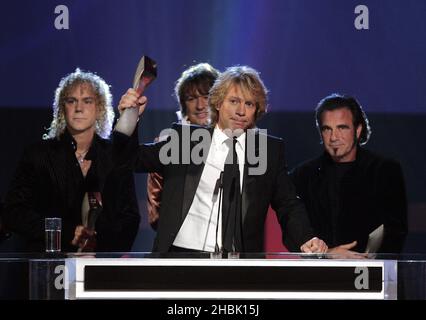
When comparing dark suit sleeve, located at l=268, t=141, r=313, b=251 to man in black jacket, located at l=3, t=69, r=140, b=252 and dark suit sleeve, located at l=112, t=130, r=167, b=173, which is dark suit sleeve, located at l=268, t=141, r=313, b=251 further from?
man in black jacket, located at l=3, t=69, r=140, b=252

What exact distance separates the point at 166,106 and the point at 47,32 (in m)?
0.82

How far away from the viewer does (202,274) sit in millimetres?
2502

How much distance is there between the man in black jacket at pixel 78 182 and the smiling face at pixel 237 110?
767mm

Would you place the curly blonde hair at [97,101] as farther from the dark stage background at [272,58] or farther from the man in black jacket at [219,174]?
the man in black jacket at [219,174]

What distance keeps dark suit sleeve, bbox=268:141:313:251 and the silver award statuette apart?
0.72m

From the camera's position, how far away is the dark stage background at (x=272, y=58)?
15.3 ft

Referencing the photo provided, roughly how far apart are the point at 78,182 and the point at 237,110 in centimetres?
107

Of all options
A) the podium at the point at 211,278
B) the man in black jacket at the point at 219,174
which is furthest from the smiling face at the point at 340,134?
the podium at the point at 211,278

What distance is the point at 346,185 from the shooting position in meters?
4.60

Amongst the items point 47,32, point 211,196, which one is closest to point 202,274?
point 211,196

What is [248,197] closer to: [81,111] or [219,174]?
[219,174]

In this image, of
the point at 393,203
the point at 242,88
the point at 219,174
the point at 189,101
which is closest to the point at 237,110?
the point at 242,88

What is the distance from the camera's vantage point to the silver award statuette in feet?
10.0

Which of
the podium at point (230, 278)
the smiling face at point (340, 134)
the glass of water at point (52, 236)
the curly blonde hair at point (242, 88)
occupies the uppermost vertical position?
the curly blonde hair at point (242, 88)
